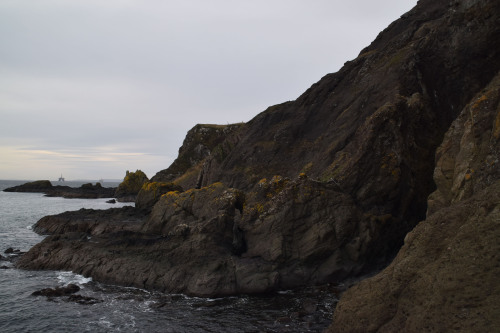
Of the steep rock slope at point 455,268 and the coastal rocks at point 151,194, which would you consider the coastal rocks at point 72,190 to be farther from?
the steep rock slope at point 455,268

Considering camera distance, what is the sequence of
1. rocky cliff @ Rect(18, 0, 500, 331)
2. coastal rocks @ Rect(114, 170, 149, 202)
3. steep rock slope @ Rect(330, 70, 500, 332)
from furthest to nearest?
coastal rocks @ Rect(114, 170, 149, 202)
rocky cliff @ Rect(18, 0, 500, 331)
steep rock slope @ Rect(330, 70, 500, 332)

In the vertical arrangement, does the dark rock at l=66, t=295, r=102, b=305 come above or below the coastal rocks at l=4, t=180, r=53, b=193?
below

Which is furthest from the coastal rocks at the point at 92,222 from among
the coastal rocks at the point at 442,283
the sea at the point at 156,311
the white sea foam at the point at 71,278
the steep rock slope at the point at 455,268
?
the steep rock slope at the point at 455,268

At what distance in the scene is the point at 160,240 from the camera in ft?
87.7

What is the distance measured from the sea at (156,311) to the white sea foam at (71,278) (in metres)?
0.26

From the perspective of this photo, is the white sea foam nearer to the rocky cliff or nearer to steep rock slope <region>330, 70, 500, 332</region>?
the rocky cliff

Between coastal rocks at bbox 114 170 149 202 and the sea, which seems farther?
coastal rocks at bbox 114 170 149 202

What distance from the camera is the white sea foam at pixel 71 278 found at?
24.6 meters

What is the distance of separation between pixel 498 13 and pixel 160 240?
29.3m

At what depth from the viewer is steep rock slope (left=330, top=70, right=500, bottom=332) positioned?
9.73m

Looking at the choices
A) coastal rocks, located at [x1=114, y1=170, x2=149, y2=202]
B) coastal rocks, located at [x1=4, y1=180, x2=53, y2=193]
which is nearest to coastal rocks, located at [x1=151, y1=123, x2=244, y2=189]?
coastal rocks, located at [x1=114, y1=170, x2=149, y2=202]

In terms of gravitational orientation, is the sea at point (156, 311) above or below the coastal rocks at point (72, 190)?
below

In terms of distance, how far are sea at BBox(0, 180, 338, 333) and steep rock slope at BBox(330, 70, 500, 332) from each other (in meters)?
4.62

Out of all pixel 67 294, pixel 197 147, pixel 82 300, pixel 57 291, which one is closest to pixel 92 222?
pixel 57 291
